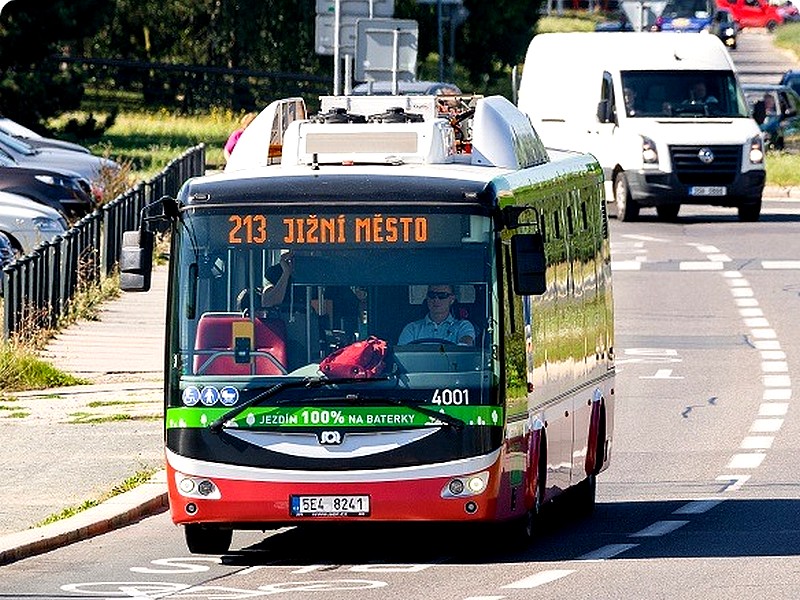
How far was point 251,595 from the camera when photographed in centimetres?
1264

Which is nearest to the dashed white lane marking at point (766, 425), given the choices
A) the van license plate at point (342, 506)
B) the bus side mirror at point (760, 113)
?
the van license plate at point (342, 506)

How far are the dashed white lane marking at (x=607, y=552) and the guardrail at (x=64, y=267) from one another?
10.5 metres

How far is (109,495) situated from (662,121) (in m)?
25.5

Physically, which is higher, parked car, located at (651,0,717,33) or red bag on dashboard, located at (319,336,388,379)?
red bag on dashboard, located at (319,336,388,379)

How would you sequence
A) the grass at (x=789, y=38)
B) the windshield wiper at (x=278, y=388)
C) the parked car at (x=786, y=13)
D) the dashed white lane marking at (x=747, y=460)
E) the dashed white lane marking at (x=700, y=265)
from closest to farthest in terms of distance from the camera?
1. the windshield wiper at (x=278, y=388)
2. the dashed white lane marking at (x=747, y=460)
3. the dashed white lane marking at (x=700, y=265)
4. the grass at (x=789, y=38)
5. the parked car at (x=786, y=13)

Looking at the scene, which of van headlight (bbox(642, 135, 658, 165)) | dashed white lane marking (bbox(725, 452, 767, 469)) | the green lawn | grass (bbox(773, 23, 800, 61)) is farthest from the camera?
grass (bbox(773, 23, 800, 61))

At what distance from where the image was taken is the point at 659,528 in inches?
624

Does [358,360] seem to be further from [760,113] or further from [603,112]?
[760,113]

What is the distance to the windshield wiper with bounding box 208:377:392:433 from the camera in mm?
13758

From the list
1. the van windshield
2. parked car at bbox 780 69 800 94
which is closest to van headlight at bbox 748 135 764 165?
the van windshield

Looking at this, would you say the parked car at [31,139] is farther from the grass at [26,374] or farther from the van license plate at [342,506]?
the van license plate at [342,506]

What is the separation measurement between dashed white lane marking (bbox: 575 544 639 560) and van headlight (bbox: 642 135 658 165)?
84.4ft

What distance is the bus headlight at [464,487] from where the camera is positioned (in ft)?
44.9

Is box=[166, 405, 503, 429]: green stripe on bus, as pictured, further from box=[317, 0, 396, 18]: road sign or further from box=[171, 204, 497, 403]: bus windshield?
box=[317, 0, 396, 18]: road sign
